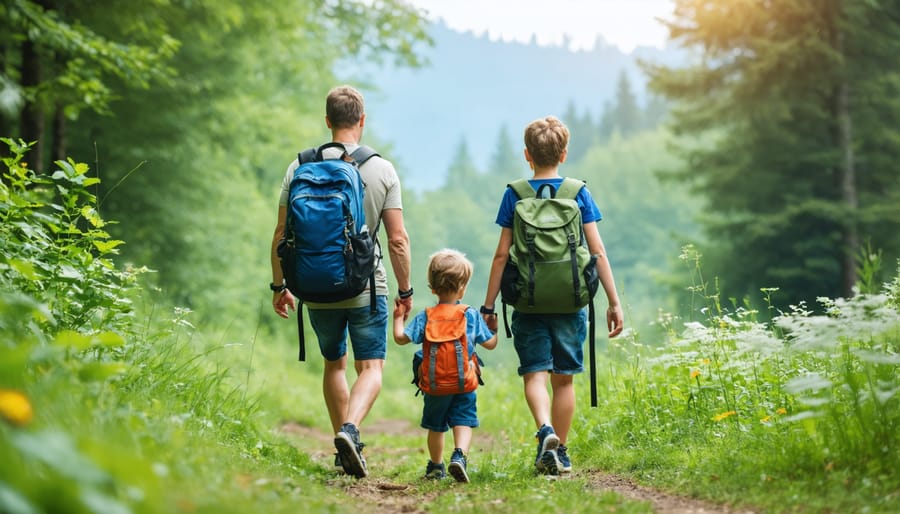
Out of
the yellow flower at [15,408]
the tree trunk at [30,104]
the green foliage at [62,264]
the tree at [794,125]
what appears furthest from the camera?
the tree at [794,125]

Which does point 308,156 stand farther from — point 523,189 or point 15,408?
point 15,408

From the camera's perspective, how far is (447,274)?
16.0ft

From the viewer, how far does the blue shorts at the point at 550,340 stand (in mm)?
4930

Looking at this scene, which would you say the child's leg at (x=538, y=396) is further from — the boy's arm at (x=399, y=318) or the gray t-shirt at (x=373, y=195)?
the gray t-shirt at (x=373, y=195)

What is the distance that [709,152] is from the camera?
18812 millimetres

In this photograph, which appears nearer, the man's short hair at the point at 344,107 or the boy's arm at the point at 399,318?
the boy's arm at the point at 399,318

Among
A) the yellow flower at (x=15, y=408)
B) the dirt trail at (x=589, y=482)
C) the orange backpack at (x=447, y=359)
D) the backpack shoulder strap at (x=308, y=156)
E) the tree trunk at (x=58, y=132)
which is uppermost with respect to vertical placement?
the tree trunk at (x=58, y=132)

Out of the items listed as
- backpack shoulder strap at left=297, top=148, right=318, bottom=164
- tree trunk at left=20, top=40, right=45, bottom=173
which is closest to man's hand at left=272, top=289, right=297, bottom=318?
backpack shoulder strap at left=297, top=148, right=318, bottom=164

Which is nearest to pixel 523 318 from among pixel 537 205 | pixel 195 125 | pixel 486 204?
pixel 537 205

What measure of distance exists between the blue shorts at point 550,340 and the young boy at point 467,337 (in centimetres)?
21

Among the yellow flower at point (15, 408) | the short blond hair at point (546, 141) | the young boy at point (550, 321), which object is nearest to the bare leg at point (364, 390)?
the young boy at point (550, 321)

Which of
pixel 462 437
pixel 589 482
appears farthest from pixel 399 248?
pixel 589 482

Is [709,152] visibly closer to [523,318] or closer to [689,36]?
[689,36]

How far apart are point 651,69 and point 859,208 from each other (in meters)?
5.48
